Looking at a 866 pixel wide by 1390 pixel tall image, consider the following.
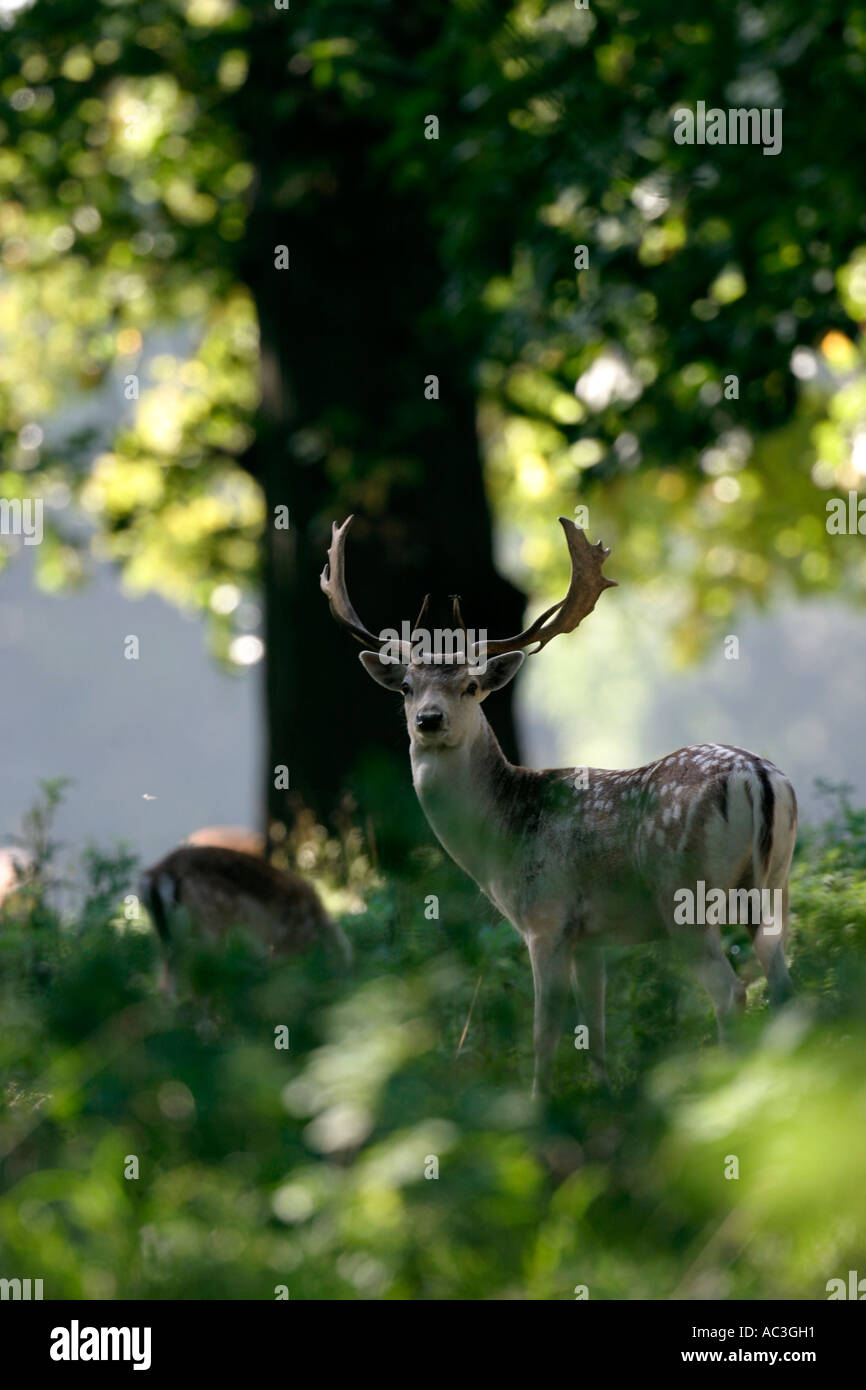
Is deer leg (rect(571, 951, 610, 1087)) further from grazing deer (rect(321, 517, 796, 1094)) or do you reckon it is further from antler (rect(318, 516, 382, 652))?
antler (rect(318, 516, 382, 652))

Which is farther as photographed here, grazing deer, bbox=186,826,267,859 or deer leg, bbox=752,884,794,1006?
grazing deer, bbox=186,826,267,859

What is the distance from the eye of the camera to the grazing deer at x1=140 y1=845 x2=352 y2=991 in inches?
299

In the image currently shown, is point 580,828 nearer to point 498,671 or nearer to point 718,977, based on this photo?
point 498,671

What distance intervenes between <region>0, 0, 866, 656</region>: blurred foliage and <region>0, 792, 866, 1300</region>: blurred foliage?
5.92 m

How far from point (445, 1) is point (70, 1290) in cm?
951

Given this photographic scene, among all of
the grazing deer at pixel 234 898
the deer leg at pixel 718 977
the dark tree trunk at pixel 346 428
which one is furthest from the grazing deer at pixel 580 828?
the dark tree trunk at pixel 346 428

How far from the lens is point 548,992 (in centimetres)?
565

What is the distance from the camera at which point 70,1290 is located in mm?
3756

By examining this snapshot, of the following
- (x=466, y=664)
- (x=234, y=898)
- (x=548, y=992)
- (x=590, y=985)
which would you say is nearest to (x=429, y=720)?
(x=466, y=664)

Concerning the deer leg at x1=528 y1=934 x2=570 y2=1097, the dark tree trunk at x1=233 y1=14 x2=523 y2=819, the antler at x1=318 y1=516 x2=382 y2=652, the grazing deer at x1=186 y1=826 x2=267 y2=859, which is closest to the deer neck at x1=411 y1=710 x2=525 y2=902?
the deer leg at x1=528 y1=934 x2=570 y2=1097

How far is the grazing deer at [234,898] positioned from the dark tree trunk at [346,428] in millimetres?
3424

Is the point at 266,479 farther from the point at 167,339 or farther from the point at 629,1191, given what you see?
the point at 629,1191

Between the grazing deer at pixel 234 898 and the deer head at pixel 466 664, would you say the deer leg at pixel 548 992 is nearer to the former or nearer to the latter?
the deer head at pixel 466 664
